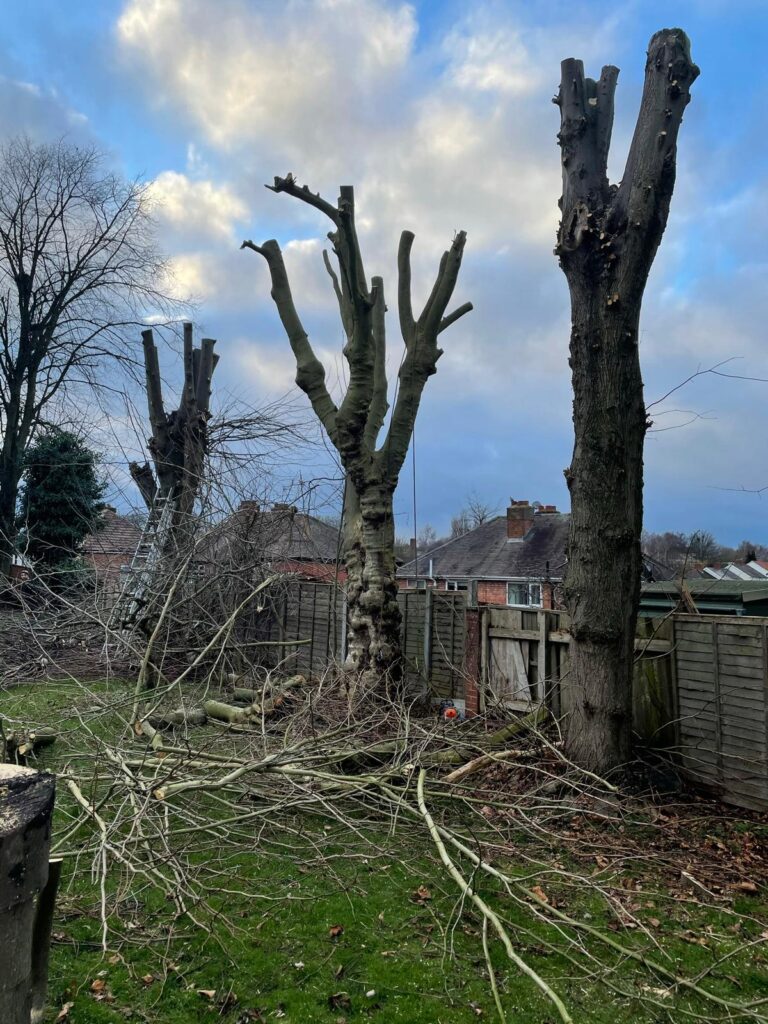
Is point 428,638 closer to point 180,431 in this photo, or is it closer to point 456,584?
point 180,431

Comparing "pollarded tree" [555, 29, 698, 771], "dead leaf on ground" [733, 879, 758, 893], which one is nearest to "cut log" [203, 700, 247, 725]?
"pollarded tree" [555, 29, 698, 771]

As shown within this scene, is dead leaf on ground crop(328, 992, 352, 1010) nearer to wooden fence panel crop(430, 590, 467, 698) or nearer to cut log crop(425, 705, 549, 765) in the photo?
cut log crop(425, 705, 549, 765)

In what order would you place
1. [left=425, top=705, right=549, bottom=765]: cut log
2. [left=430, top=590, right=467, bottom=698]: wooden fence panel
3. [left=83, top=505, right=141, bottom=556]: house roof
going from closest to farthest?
1. [left=425, top=705, right=549, bottom=765]: cut log
2. [left=430, top=590, right=467, bottom=698]: wooden fence panel
3. [left=83, top=505, right=141, bottom=556]: house roof

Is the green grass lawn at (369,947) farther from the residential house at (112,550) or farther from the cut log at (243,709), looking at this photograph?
the residential house at (112,550)

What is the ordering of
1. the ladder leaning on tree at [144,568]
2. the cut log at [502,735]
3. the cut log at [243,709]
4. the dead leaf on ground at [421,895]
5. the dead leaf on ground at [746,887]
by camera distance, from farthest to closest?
1. the ladder leaning on tree at [144,568]
2. the cut log at [243,709]
3. the cut log at [502,735]
4. the dead leaf on ground at [746,887]
5. the dead leaf on ground at [421,895]

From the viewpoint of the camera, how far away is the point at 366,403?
25.9ft

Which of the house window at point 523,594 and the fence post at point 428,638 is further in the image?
the house window at point 523,594

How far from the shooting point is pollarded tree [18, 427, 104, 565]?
54.3ft

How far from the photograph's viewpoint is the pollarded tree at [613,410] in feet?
16.7

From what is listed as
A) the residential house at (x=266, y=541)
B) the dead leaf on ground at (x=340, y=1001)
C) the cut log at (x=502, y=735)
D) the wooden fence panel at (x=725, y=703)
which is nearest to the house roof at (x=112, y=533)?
the residential house at (x=266, y=541)

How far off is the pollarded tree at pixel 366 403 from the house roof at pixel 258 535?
1.95 metres

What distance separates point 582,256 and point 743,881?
4405mm

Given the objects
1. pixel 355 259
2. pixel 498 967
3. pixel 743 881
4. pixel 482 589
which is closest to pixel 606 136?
pixel 355 259

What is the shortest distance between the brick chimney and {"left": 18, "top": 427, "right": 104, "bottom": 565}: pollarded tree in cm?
1628
